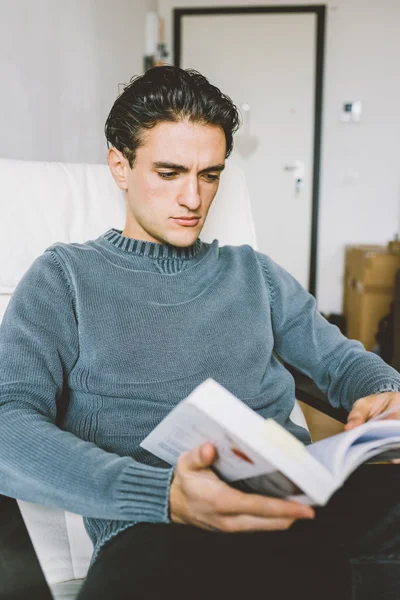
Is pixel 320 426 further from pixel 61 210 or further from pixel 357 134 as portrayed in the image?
pixel 357 134

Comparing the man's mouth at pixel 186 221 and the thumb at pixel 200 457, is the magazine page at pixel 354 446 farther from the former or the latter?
the man's mouth at pixel 186 221

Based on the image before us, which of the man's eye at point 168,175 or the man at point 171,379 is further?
the man's eye at point 168,175

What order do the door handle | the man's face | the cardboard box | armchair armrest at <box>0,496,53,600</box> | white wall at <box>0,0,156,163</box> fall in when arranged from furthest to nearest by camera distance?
1. the door handle
2. the cardboard box
3. white wall at <box>0,0,156,163</box>
4. the man's face
5. armchair armrest at <box>0,496,53,600</box>

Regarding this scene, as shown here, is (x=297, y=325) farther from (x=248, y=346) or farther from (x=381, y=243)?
(x=381, y=243)

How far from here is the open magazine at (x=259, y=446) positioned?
1.72ft

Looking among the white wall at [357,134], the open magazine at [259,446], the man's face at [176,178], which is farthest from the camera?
the white wall at [357,134]

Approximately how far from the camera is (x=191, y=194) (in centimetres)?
108

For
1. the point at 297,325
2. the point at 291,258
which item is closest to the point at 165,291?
the point at 297,325

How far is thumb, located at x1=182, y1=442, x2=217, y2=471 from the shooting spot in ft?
2.00

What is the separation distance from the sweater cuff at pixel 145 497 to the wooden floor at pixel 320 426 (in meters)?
1.64

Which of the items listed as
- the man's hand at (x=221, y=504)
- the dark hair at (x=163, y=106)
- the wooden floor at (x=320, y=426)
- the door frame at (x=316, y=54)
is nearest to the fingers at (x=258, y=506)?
the man's hand at (x=221, y=504)

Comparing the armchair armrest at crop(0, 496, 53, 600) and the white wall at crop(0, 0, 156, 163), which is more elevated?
the white wall at crop(0, 0, 156, 163)

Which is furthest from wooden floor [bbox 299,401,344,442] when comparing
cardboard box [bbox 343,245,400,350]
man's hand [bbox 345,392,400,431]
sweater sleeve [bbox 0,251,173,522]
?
sweater sleeve [bbox 0,251,173,522]

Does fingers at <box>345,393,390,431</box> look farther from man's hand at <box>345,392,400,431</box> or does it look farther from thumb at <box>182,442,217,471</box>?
thumb at <box>182,442,217,471</box>
